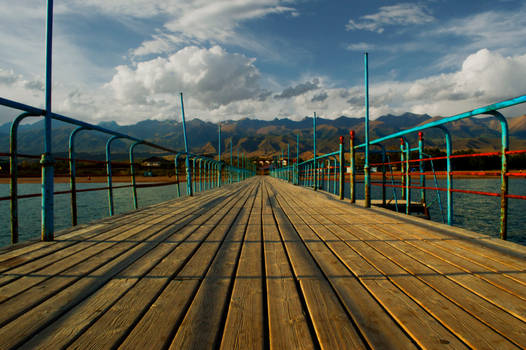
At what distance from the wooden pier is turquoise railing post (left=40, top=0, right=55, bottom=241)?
165mm

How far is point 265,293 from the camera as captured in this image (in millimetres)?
1268

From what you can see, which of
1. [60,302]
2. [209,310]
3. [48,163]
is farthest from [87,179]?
[209,310]

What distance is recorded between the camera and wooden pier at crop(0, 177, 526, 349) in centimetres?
94

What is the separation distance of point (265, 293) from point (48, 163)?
2234 mm

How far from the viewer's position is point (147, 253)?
1.90 meters

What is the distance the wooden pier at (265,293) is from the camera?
3.09ft

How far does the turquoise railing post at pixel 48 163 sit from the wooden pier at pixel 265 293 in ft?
0.54

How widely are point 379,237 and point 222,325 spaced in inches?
69.7

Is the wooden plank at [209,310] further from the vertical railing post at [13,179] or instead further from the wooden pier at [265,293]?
the vertical railing post at [13,179]

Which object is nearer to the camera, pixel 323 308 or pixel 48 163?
pixel 323 308

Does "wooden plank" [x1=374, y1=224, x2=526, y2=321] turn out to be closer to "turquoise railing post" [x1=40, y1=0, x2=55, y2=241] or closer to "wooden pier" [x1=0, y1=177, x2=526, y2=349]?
"wooden pier" [x1=0, y1=177, x2=526, y2=349]

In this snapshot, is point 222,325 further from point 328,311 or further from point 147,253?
point 147,253

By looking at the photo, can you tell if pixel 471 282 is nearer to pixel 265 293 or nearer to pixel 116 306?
pixel 265 293

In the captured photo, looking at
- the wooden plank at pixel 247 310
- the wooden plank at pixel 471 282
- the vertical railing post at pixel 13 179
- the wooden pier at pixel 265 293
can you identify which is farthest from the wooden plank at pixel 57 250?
the wooden plank at pixel 471 282
